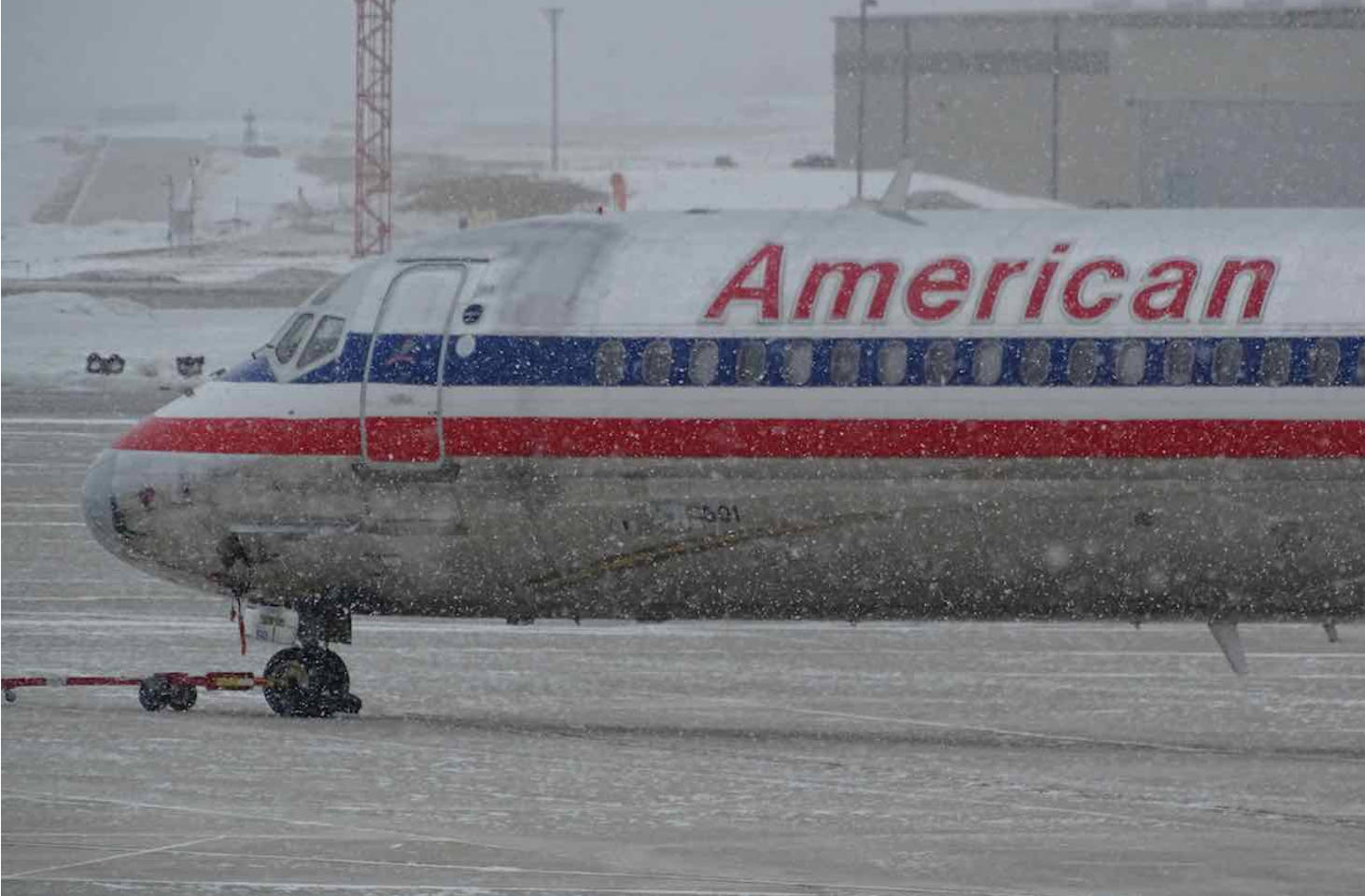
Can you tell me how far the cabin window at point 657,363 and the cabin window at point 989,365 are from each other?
6.84ft

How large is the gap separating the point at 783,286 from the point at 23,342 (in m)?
43.7

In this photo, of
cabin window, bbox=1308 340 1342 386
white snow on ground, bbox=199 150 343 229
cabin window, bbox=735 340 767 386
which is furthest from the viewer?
white snow on ground, bbox=199 150 343 229

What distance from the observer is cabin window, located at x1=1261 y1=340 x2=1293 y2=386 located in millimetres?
19047

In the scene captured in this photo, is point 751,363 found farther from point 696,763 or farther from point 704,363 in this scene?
point 696,763

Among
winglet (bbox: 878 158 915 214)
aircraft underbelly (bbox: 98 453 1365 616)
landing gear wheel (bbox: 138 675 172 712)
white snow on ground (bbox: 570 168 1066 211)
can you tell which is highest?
winglet (bbox: 878 158 915 214)

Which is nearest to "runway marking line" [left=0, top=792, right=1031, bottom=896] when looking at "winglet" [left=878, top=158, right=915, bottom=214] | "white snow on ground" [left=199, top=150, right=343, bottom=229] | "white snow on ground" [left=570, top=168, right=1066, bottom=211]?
"winglet" [left=878, top=158, right=915, bottom=214]

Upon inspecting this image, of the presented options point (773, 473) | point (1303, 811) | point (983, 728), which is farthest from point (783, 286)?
point (1303, 811)

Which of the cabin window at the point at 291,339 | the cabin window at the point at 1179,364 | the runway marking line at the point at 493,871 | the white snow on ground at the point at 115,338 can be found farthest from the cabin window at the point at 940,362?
the white snow on ground at the point at 115,338

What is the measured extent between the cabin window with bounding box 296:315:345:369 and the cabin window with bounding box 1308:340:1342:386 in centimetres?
675

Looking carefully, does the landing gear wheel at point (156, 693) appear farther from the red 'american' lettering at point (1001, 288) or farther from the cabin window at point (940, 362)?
the cabin window at point (940, 362)

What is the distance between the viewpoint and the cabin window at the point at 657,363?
1991 centimetres

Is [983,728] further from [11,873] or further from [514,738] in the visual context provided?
[11,873]

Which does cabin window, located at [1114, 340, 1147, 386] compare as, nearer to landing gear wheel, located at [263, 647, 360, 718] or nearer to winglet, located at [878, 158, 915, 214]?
winglet, located at [878, 158, 915, 214]

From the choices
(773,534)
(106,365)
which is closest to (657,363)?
(773,534)
